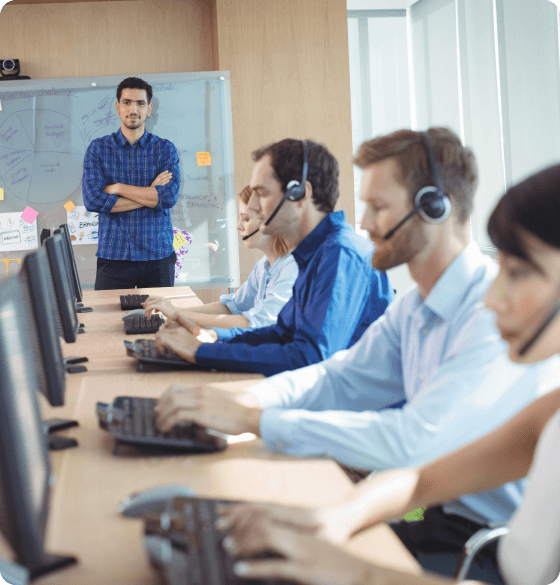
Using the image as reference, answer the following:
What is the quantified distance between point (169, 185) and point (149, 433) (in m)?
3.02

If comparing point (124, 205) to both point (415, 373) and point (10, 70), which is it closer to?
point (10, 70)

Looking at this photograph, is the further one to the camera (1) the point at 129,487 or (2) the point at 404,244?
(2) the point at 404,244

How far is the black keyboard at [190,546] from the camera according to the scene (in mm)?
642

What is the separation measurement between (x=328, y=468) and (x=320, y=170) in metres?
1.26

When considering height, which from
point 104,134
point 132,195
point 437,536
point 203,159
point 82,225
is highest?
point 104,134

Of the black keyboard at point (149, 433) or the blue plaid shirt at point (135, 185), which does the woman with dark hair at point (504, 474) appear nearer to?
the black keyboard at point (149, 433)

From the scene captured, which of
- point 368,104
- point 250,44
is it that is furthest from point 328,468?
point 368,104

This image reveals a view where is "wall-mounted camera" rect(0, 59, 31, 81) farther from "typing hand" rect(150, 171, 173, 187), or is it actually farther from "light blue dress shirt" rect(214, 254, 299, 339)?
"light blue dress shirt" rect(214, 254, 299, 339)

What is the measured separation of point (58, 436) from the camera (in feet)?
3.89

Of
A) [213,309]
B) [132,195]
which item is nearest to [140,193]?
[132,195]

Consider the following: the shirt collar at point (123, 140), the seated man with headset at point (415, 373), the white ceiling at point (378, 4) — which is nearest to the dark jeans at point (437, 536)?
the seated man with headset at point (415, 373)

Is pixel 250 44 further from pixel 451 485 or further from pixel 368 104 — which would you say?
pixel 451 485

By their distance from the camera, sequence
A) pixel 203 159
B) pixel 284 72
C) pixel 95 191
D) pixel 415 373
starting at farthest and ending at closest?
1. pixel 284 72
2. pixel 203 159
3. pixel 95 191
4. pixel 415 373

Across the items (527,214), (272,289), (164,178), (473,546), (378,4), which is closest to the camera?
(527,214)
